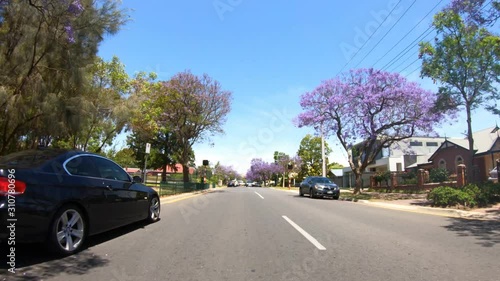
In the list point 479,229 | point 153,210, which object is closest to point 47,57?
point 153,210

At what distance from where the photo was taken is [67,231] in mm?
6238

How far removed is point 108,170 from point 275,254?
376 cm

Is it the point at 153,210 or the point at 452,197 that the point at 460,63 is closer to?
the point at 452,197

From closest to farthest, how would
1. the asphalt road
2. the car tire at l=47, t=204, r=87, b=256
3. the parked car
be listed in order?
the asphalt road
the car tire at l=47, t=204, r=87, b=256
the parked car

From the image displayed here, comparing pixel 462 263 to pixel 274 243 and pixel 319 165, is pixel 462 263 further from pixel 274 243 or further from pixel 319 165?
pixel 319 165

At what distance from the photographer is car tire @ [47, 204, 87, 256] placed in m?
5.86

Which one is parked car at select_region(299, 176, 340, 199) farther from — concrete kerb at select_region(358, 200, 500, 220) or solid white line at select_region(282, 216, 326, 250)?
solid white line at select_region(282, 216, 326, 250)

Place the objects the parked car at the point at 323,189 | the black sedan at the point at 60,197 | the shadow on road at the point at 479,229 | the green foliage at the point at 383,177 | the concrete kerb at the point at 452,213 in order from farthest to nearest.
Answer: the green foliage at the point at 383,177 → the parked car at the point at 323,189 → the concrete kerb at the point at 452,213 → the shadow on road at the point at 479,229 → the black sedan at the point at 60,197

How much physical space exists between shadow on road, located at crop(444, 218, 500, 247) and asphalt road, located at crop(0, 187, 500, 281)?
23 millimetres

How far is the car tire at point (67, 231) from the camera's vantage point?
586 centimetres

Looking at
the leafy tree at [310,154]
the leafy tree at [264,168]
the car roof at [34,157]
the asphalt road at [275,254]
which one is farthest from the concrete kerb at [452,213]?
the leafy tree at [264,168]

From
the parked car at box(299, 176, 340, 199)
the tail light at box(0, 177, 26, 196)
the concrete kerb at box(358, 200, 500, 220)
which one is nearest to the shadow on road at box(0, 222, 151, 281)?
the tail light at box(0, 177, 26, 196)

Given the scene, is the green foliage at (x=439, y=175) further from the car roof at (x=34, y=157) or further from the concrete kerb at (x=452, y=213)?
the car roof at (x=34, y=157)

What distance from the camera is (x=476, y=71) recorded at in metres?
17.8
